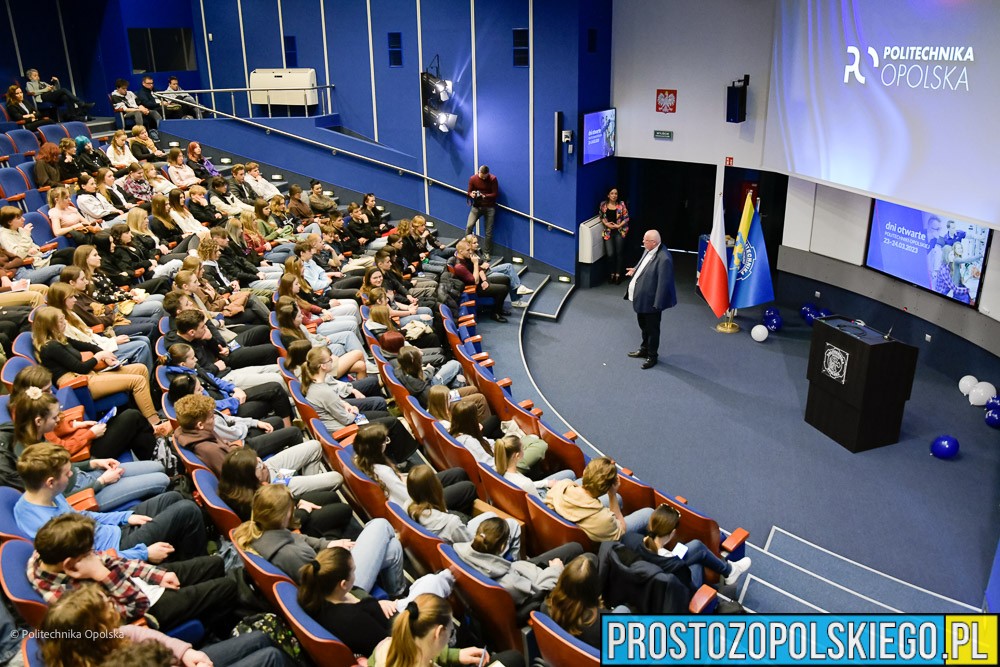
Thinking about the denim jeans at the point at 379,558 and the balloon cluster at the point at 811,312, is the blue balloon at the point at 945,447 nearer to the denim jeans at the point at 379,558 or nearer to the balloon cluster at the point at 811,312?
the balloon cluster at the point at 811,312

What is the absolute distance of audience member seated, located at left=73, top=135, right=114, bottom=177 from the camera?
8.95m

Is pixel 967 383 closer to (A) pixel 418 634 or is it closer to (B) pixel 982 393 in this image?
(B) pixel 982 393

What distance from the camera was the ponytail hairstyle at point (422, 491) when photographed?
386 centimetres

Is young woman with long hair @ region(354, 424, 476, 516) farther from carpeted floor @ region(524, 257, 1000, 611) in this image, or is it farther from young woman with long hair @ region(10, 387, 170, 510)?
carpeted floor @ region(524, 257, 1000, 611)

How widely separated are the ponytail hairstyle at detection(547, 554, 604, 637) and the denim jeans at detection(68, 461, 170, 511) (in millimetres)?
2122

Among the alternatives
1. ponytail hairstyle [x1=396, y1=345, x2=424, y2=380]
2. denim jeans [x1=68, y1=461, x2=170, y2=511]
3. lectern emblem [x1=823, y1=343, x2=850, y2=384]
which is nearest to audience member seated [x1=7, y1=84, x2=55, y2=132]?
ponytail hairstyle [x1=396, y1=345, x2=424, y2=380]

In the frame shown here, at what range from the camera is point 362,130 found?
11805 millimetres

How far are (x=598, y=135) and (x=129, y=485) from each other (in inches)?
307

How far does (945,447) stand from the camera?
250 inches

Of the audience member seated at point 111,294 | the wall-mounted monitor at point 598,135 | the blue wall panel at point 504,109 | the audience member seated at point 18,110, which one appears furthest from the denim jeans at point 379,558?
the audience member seated at point 18,110

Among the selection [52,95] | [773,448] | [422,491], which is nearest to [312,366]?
[422,491]

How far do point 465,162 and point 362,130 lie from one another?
6.28ft

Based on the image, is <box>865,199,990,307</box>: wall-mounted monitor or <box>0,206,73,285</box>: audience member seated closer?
<box>0,206,73,285</box>: audience member seated

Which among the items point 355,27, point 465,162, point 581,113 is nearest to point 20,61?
point 355,27
